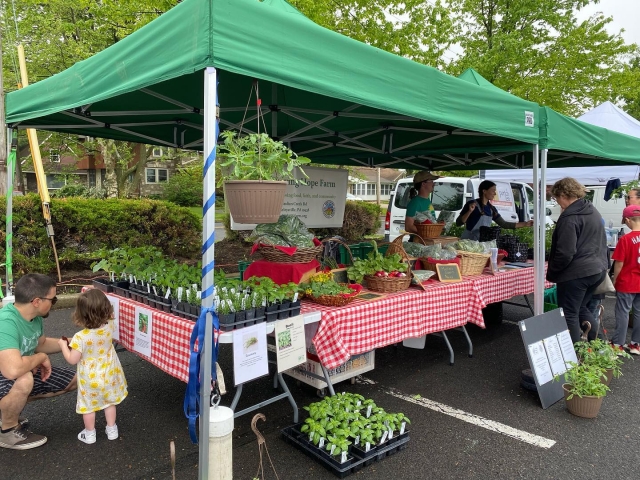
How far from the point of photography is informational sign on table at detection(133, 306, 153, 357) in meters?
2.90

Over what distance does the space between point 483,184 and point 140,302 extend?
492 cm

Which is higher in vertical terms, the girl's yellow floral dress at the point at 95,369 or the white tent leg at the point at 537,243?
the white tent leg at the point at 537,243

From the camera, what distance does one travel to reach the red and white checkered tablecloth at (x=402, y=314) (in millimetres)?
2982

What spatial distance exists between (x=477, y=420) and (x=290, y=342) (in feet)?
5.30

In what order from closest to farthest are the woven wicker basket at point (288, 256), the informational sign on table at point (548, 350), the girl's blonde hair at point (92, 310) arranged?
the girl's blonde hair at point (92, 310), the woven wicker basket at point (288, 256), the informational sign on table at point (548, 350)

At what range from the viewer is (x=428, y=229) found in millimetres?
4859

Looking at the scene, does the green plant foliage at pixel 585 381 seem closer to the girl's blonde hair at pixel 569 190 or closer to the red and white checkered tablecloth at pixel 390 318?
the red and white checkered tablecloth at pixel 390 318

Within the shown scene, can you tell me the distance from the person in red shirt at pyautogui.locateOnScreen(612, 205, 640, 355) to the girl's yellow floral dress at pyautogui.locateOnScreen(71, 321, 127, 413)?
15.1ft

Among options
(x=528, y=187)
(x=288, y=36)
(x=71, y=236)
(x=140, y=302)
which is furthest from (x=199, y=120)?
(x=528, y=187)

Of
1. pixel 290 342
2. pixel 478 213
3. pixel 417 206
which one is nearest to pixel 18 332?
pixel 290 342

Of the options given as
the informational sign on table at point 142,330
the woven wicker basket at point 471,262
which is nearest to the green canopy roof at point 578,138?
the woven wicker basket at point 471,262

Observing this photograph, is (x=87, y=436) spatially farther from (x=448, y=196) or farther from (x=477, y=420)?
(x=448, y=196)

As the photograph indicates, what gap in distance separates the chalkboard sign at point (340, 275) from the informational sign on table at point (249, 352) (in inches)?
52.2

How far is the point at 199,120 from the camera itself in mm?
4977
